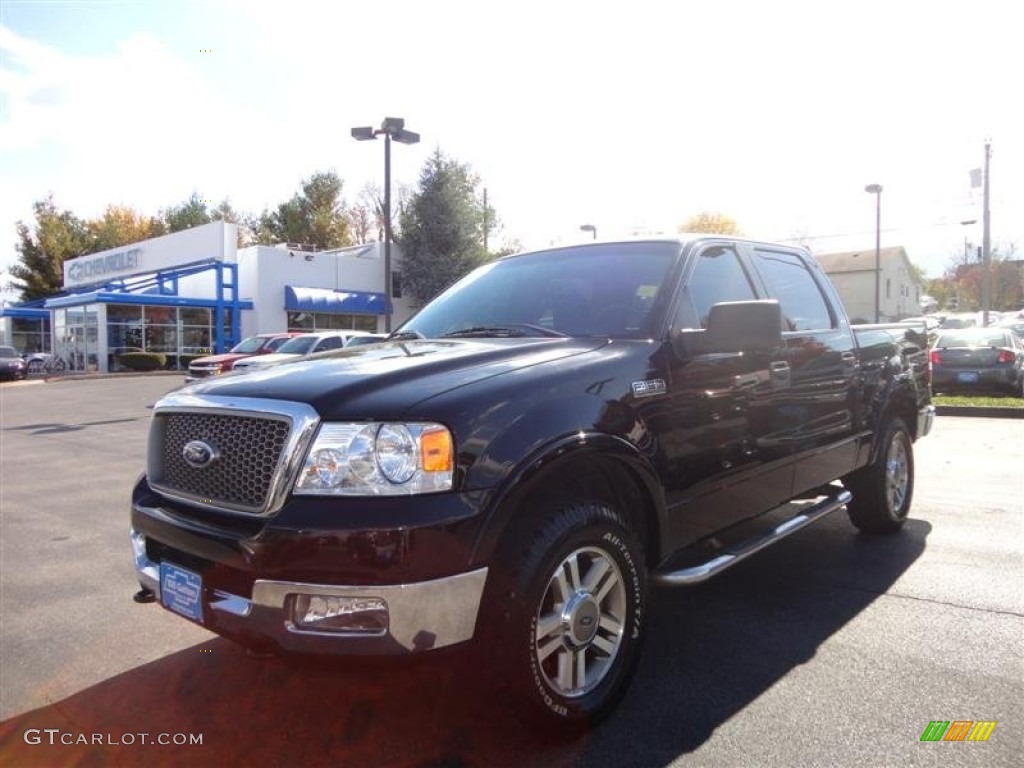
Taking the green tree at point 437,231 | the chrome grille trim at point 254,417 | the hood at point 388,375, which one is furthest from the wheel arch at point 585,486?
the green tree at point 437,231

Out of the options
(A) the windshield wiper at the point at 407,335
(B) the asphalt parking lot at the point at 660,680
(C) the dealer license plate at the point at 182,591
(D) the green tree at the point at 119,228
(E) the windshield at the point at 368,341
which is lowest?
(B) the asphalt parking lot at the point at 660,680

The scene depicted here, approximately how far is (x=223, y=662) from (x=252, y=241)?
63.1m

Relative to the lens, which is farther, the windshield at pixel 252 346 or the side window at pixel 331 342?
the windshield at pixel 252 346

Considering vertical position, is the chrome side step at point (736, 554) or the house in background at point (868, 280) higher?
the house in background at point (868, 280)

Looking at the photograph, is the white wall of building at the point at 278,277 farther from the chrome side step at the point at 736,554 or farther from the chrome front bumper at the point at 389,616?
the chrome front bumper at the point at 389,616

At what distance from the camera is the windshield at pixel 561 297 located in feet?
11.8

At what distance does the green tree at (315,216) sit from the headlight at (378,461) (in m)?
55.4

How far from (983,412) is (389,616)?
13.2 m

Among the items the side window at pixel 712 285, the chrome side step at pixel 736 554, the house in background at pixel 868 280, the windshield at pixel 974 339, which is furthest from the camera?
the house in background at pixel 868 280

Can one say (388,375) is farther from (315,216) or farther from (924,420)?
(315,216)

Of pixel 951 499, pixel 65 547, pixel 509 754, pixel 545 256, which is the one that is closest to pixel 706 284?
pixel 545 256

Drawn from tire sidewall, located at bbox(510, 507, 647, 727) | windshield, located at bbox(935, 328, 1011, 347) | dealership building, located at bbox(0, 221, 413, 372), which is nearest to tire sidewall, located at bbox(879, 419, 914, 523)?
tire sidewall, located at bbox(510, 507, 647, 727)

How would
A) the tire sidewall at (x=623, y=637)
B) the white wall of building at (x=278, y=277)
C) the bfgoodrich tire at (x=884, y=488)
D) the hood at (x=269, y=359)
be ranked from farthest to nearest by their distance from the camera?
the white wall of building at (x=278, y=277)
the bfgoodrich tire at (x=884, y=488)
the hood at (x=269, y=359)
the tire sidewall at (x=623, y=637)

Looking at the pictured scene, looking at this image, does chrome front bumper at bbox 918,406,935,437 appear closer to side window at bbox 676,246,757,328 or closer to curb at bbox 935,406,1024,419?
side window at bbox 676,246,757,328
